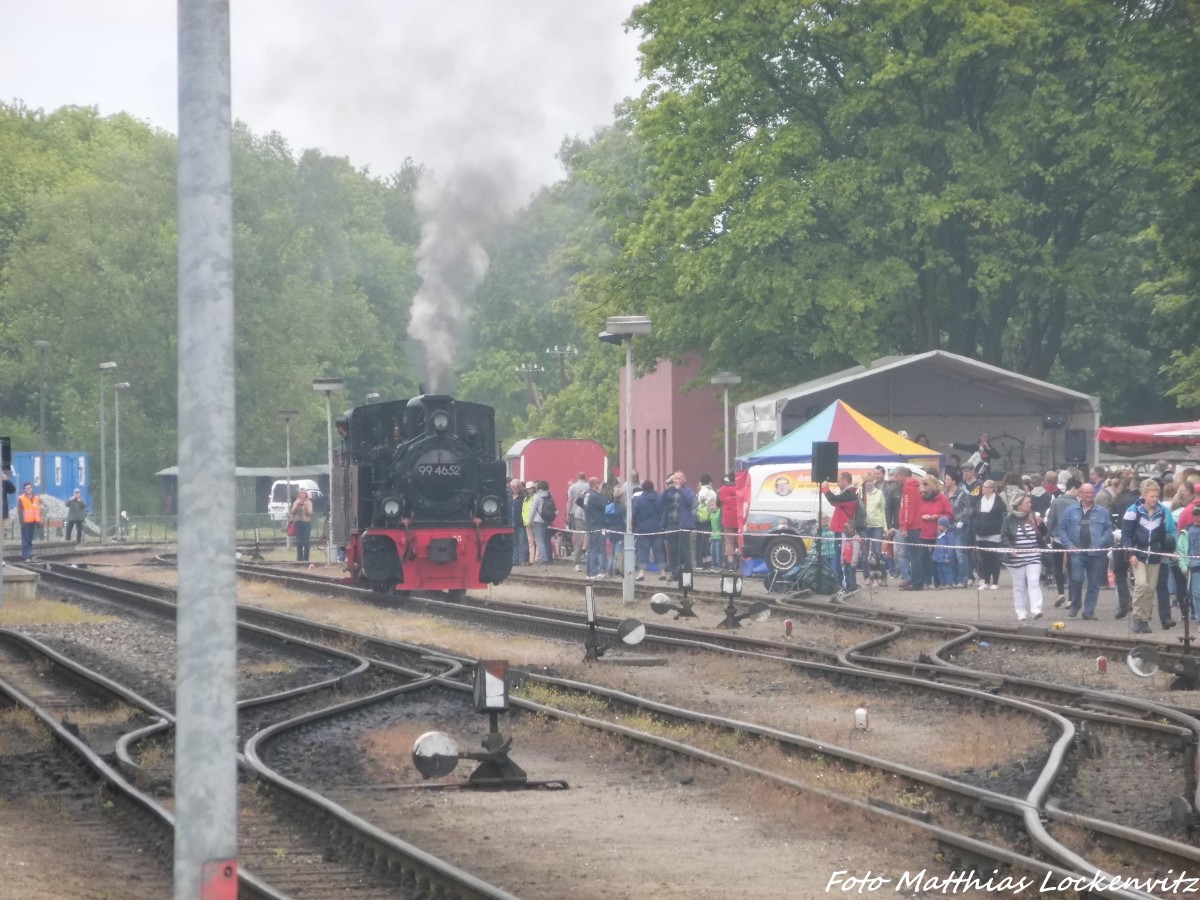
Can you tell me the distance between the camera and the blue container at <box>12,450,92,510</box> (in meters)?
59.8

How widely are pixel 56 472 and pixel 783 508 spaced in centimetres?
3788

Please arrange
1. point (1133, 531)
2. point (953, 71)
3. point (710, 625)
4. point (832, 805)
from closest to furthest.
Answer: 1. point (832, 805)
2. point (1133, 531)
3. point (710, 625)
4. point (953, 71)

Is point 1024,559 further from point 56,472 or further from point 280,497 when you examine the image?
point 280,497

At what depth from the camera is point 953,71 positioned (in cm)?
3647

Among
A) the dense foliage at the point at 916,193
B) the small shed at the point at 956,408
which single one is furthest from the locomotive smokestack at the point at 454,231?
the small shed at the point at 956,408

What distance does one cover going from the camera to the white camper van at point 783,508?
29484 millimetres

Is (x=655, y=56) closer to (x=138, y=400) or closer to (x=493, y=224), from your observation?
(x=493, y=224)

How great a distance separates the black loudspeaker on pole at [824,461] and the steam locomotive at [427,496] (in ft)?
15.1

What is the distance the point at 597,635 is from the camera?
2006cm

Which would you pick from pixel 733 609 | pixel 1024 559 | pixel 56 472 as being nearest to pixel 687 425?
pixel 56 472

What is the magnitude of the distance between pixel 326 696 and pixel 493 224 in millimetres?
24901

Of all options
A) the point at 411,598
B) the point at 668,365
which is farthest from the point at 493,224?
the point at 411,598

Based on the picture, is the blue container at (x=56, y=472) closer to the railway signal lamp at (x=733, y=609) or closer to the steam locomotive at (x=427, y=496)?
the steam locomotive at (x=427, y=496)

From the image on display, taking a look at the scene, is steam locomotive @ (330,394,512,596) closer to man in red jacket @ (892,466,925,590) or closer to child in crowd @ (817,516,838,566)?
child in crowd @ (817,516,838,566)
